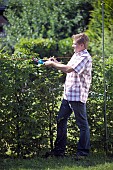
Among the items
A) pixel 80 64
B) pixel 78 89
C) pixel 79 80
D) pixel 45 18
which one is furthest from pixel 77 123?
pixel 45 18

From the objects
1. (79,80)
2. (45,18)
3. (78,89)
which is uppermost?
(45,18)

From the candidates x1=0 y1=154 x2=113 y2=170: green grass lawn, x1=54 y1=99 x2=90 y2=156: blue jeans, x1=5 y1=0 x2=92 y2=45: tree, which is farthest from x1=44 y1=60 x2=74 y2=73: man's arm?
x1=5 y1=0 x2=92 y2=45: tree

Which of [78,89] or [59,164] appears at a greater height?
[78,89]

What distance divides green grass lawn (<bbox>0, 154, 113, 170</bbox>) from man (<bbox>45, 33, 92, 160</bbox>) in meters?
0.16

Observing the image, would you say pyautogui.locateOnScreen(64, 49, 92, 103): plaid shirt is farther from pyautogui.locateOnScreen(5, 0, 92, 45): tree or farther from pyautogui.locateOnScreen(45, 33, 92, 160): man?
pyautogui.locateOnScreen(5, 0, 92, 45): tree

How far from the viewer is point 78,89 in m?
6.12

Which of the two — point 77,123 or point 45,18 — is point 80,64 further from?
point 45,18

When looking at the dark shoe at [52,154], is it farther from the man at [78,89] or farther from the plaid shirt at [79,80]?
the plaid shirt at [79,80]

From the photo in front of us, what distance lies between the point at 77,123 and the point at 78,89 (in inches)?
19.4

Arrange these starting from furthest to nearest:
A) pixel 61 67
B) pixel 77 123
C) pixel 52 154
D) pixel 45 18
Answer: pixel 45 18, pixel 52 154, pixel 77 123, pixel 61 67

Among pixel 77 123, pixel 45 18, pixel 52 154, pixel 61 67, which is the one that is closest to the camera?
pixel 61 67

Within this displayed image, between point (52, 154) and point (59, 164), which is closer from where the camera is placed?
point (59, 164)

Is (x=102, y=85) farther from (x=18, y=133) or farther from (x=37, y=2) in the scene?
(x=37, y=2)

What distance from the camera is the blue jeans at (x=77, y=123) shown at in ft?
20.3
